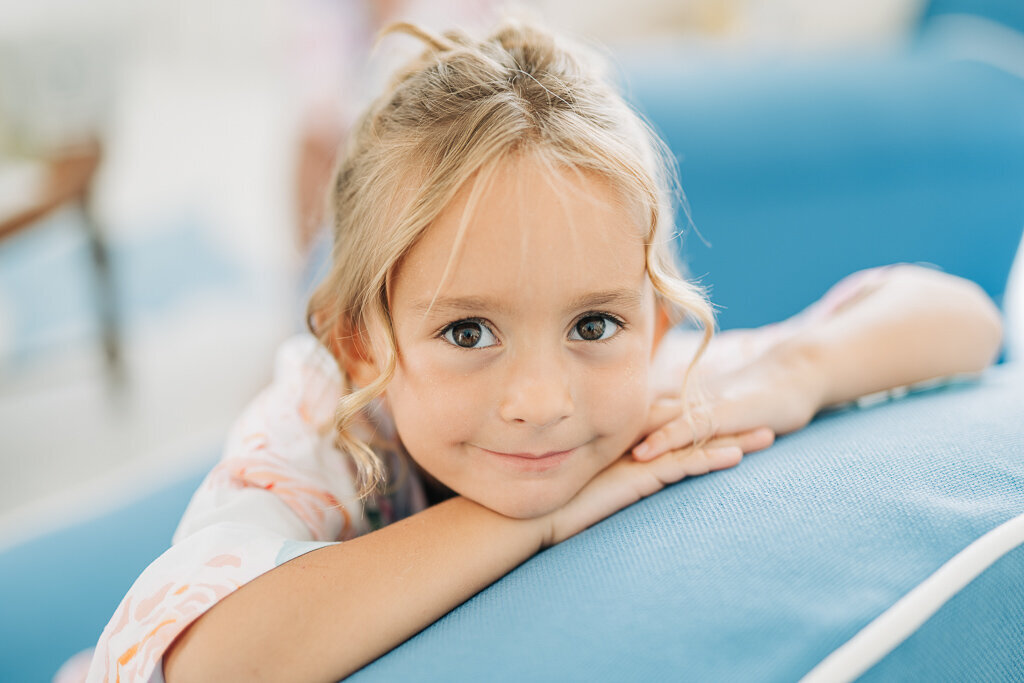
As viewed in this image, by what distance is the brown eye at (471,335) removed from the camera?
699mm

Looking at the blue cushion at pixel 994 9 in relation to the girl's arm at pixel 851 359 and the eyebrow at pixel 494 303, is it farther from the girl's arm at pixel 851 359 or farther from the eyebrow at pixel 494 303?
the eyebrow at pixel 494 303

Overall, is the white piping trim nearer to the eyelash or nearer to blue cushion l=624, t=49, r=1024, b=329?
the eyelash

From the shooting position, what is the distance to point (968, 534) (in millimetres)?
589

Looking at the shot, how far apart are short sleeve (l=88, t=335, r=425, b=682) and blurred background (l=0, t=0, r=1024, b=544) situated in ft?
1.61

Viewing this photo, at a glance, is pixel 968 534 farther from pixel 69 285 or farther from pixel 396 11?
pixel 69 285

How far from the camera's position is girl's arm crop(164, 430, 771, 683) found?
62 centimetres

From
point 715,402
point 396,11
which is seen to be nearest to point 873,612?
point 715,402

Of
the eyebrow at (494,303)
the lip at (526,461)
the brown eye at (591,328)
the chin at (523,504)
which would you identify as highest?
the eyebrow at (494,303)

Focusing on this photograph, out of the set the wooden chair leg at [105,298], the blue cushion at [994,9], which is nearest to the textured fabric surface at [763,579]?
the blue cushion at [994,9]

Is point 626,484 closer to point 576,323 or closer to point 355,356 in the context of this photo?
point 576,323

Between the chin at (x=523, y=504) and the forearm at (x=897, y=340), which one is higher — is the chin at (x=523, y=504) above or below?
below

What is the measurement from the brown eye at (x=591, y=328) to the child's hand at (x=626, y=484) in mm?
127

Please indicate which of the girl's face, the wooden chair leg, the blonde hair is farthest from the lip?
the wooden chair leg

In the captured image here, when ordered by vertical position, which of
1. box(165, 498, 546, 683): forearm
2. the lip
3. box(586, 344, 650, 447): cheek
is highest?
box(586, 344, 650, 447): cheek
